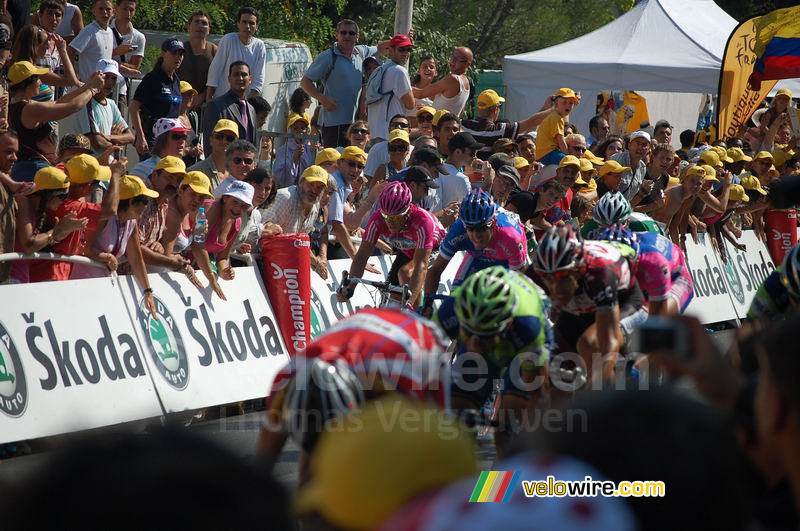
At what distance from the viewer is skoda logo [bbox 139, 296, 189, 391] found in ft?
28.9

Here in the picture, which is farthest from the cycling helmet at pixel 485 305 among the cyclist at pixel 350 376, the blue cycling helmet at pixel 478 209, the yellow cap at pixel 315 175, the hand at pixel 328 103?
the hand at pixel 328 103

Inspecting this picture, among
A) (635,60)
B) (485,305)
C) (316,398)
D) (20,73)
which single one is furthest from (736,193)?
(316,398)

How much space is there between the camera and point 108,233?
28.5ft

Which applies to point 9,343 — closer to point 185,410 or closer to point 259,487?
point 185,410

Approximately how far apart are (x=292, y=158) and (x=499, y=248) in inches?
148

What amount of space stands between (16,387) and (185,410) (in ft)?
4.93

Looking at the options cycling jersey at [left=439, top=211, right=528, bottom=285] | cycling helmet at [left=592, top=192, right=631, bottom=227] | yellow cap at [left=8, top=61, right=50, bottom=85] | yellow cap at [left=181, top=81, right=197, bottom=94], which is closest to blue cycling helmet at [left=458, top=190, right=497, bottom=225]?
cycling jersey at [left=439, top=211, right=528, bottom=285]

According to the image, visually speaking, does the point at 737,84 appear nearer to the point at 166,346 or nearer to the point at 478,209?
the point at 478,209

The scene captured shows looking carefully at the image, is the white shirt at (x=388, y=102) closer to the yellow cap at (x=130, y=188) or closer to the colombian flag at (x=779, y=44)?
the yellow cap at (x=130, y=188)

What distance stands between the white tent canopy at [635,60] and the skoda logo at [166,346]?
510 inches

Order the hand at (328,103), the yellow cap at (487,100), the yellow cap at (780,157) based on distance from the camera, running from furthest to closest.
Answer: the yellow cap at (780,157), the yellow cap at (487,100), the hand at (328,103)

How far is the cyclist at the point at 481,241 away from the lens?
8.87 metres

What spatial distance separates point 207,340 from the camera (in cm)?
934

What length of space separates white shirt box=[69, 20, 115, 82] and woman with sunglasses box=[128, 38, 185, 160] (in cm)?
69
